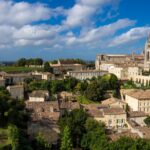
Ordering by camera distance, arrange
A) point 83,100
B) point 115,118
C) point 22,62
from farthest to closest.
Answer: point 22,62, point 83,100, point 115,118

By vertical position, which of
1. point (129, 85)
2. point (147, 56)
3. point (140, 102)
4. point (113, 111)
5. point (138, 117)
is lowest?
point (138, 117)

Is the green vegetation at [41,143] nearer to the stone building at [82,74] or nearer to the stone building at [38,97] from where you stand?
the stone building at [38,97]

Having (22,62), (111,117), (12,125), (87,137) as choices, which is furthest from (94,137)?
(22,62)

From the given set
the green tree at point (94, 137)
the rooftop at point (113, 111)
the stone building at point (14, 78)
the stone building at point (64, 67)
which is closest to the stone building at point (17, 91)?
the stone building at point (14, 78)

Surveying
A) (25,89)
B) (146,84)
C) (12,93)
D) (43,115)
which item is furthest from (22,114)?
(146,84)

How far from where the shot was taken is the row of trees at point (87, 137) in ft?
97.1

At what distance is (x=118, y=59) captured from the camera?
327 ft

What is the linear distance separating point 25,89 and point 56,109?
15.3 meters

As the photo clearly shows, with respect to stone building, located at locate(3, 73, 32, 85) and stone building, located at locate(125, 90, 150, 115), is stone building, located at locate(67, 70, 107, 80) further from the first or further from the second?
stone building, located at locate(125, 90, 150, 115)

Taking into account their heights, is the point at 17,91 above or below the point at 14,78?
below

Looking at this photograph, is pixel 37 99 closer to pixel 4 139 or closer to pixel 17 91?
pixel 17 91

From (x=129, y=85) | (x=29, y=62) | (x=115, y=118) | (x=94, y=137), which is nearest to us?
(x=94, y=137)

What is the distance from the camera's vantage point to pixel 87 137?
33.6 m

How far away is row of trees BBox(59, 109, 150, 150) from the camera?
97.1ft
